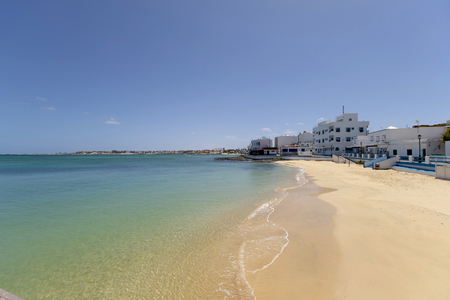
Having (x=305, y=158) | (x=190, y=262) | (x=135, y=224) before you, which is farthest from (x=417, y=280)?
(x=305, y=158)

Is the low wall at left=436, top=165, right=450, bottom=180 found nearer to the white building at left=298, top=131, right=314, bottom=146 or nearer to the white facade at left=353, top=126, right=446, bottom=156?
the white facade at left=353, top=126, right=446, bottom=156

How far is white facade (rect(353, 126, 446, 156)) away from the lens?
30237 mm

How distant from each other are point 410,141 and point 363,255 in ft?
117

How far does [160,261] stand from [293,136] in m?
94.5

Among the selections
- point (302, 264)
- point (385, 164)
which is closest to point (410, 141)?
point (385, 164)

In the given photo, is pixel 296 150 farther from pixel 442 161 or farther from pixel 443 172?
pixel 443 172

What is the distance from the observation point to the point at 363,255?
231 inches

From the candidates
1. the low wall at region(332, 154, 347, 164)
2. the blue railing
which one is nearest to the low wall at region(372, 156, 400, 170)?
the blue railing

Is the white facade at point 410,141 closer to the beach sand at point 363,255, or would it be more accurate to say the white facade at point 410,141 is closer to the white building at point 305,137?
the beach sand at point 363,255

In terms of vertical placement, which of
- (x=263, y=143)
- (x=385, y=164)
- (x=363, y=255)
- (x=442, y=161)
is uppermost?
(x=263, y=143)

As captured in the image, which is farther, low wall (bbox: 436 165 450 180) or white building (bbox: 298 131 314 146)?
white building (bbox: 298 131 314 146)

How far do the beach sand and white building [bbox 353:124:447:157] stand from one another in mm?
26827

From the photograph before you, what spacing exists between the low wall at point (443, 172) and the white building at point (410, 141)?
37.8ft

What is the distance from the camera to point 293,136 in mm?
93438
